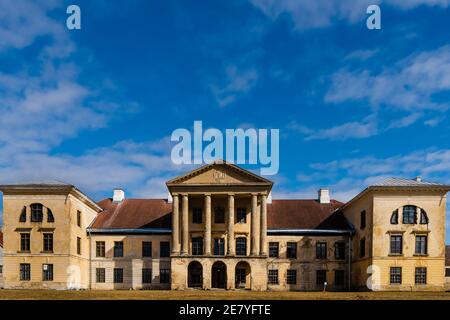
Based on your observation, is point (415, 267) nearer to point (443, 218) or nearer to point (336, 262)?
point (443, 218)

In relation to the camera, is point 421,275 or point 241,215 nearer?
point 421,275

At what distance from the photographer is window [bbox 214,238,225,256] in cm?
5016

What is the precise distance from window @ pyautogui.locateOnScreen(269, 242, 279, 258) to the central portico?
9.27 ft

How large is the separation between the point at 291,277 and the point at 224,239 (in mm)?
9061

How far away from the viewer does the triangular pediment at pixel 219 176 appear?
159ft

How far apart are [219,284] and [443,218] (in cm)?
2545

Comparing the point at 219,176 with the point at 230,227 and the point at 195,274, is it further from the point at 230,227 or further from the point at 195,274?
the point at 195,274

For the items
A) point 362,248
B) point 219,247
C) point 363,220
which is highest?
point 363,220

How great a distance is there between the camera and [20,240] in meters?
46.2

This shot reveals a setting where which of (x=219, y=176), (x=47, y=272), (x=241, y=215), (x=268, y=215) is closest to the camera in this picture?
(x=47, y=272)

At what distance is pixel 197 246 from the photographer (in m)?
50.3

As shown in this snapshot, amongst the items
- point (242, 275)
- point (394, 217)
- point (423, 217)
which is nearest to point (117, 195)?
point (242, 275)

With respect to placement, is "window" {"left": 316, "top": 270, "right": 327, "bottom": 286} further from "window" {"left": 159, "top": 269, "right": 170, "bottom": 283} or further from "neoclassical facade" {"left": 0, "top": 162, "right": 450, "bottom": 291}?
"window" {"left": 159, "top": 269, "right": 170, "bottom": 283}
